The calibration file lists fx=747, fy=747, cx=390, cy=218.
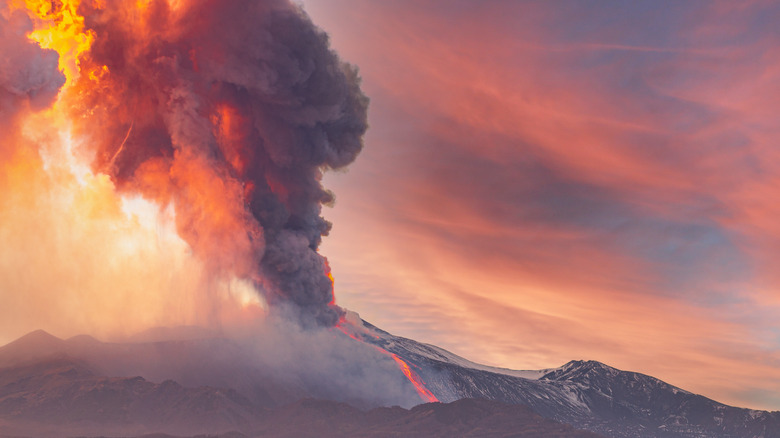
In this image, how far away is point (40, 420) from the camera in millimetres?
170500

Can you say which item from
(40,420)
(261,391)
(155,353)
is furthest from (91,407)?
(261,391)

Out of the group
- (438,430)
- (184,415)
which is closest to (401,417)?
(438,430)

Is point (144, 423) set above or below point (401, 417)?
below

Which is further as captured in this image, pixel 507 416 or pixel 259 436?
pixel 507 416

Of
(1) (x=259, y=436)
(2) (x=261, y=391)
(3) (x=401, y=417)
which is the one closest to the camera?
(1) (x=259, y=436)

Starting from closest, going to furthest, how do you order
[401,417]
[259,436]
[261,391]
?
1. [259,436]
2. [401,417]
3. [261,391]

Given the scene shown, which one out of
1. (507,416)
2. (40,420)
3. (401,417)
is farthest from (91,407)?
(507,416)

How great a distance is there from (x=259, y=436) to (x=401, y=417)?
114ft

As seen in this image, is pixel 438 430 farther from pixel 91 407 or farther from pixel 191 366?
pixel 91 407

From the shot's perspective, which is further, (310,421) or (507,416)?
(507,416)

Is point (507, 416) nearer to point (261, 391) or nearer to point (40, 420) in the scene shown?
point (261, 391)

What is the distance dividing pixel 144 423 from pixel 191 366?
2201 centimetres

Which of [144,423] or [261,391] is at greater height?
[261,391]

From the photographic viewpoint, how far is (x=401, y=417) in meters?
182
